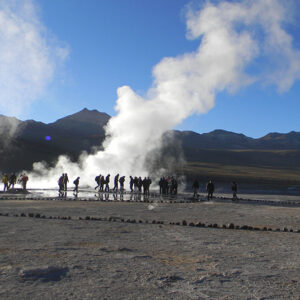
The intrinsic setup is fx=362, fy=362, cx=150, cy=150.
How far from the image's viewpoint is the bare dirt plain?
15.5 feet

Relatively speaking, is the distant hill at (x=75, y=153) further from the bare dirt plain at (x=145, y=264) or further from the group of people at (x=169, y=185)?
the bare dirt plain at (x=145, y=264)

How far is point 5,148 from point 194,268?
7683 centimetres

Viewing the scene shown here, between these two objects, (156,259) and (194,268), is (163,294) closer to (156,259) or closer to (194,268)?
(194,268)

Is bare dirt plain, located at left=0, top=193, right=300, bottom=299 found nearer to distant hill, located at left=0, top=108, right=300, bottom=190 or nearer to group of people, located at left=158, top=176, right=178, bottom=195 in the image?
group of people, located at left=158, top=176, right=178, bottom=195

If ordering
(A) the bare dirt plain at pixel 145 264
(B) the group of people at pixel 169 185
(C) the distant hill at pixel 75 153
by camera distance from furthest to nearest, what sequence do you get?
1. (C) the distant hill at pixel 75 153
2. (B) the group of people at pixel 169 185
3. (A) the bare dirt plain at pixel 145 264

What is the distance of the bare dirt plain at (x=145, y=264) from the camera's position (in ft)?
15.5

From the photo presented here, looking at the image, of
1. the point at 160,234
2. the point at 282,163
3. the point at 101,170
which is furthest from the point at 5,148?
the point at 282,163

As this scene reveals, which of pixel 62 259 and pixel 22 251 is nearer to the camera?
pixel 62 259

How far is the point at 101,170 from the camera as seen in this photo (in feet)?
157

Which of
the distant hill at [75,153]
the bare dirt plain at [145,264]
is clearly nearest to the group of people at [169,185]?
the bare dirt plain at [145,264]

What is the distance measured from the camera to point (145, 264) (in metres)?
6.09

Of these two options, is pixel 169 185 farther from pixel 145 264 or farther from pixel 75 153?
pixel 75 153

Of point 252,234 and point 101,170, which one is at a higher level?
point 101,170

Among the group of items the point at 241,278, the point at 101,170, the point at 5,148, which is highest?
the point at 5,148
